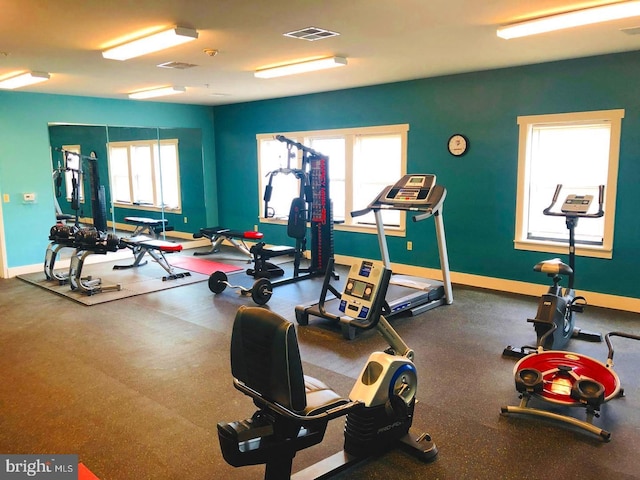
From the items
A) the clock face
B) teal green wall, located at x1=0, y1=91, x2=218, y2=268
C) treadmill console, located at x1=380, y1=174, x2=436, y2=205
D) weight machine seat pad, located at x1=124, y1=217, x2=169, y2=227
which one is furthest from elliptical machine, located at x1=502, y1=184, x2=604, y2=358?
teal green wall, located at x1=0, y1=91, x2=218, y2=268

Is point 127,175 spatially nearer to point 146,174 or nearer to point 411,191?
point 146,174

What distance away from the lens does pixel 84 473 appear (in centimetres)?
257

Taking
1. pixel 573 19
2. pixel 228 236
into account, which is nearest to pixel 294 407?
pixel 573 19

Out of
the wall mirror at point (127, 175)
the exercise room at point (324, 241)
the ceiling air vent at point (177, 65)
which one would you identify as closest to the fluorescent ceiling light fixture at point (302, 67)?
the exercise room at point (324, 241)

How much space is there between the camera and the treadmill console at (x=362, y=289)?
439cm

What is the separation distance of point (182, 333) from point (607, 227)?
14.3ft

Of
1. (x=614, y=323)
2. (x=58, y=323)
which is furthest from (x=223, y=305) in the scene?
(x=614, y=323)

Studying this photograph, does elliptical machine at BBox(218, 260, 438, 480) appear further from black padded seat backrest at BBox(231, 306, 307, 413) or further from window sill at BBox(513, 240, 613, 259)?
window sill at BBox(513, 240, 613, 259)

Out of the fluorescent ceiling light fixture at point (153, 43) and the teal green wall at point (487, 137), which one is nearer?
the fluorescent ceiling light fixture at point (153, 43)

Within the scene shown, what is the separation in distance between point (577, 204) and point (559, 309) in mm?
1135

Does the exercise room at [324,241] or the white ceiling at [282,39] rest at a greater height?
the white ceiling at [282,39]

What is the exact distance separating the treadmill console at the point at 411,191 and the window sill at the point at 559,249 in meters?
1.55

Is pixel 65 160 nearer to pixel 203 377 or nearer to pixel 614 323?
pixel 203 377

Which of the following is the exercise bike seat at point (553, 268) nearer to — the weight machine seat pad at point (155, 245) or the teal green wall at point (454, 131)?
the teal green wall at point (454, 131)
